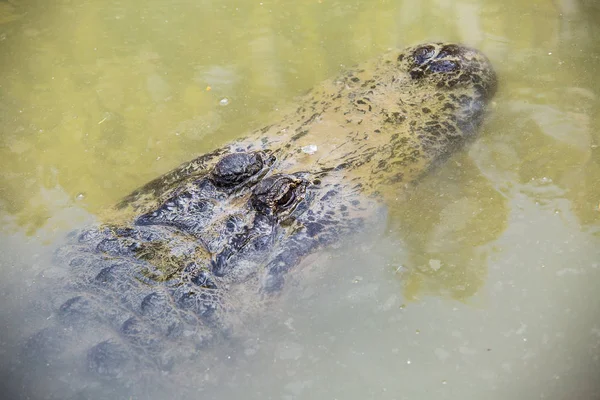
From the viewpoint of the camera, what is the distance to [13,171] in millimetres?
4188

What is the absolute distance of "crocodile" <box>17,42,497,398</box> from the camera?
2799 mm

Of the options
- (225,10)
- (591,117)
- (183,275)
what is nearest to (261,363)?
(183,275)

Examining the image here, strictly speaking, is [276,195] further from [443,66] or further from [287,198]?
[443,66]

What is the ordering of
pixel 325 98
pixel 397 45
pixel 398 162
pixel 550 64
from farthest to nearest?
pixel 397 45 < pixel 550 64 < pixel 325 98 < pixel 398 162

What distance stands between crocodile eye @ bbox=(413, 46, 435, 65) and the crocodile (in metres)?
0.03

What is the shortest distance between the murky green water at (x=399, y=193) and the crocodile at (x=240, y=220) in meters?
0.18

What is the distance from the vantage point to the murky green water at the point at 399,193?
9.62 feet

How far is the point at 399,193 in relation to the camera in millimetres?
3502

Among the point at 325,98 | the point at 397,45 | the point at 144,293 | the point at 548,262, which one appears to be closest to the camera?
the point at 144,293

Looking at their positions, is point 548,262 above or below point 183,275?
below

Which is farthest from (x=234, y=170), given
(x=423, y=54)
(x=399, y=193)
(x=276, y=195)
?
(x=423, y=54)

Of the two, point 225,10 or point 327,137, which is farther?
point 225,10

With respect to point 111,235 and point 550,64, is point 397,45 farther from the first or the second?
point 111,235

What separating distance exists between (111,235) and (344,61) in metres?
2.55
